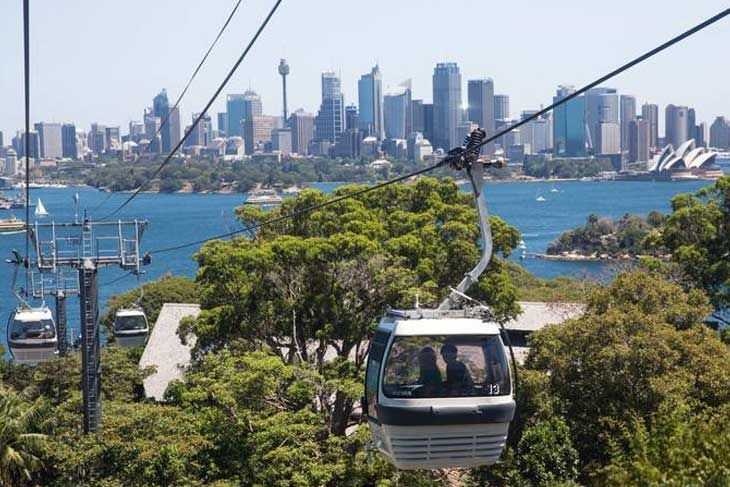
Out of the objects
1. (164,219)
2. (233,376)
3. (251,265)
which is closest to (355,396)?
(233,376)

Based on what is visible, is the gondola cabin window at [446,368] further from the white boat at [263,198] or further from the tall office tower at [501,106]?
the tall office tower at [501,106]

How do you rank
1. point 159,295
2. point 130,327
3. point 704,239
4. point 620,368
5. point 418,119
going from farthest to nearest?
point 418,119 < point 159,295 < point 704,239 < point 130,327 < point 620,368

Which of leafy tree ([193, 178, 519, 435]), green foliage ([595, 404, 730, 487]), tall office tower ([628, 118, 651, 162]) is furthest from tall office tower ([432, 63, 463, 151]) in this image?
green foliage ([595, 404, 730, 487])

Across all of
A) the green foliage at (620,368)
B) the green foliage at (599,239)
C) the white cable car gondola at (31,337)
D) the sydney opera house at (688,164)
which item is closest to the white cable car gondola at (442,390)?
the green foliage at (620,368)

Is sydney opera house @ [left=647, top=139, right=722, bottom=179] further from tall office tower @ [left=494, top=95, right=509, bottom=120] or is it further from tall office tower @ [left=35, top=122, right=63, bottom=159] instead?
tall office tower @ [left=35, top=122, right=63, bottom=159]

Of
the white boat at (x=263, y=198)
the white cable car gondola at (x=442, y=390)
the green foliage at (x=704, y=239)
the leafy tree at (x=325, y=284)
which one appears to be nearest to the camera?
the white cable car gondola at (x=442, y=390)

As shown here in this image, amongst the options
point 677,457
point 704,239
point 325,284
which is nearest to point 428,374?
point 677,457

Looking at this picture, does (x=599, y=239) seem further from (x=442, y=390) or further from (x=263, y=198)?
(x=442, y=390)
